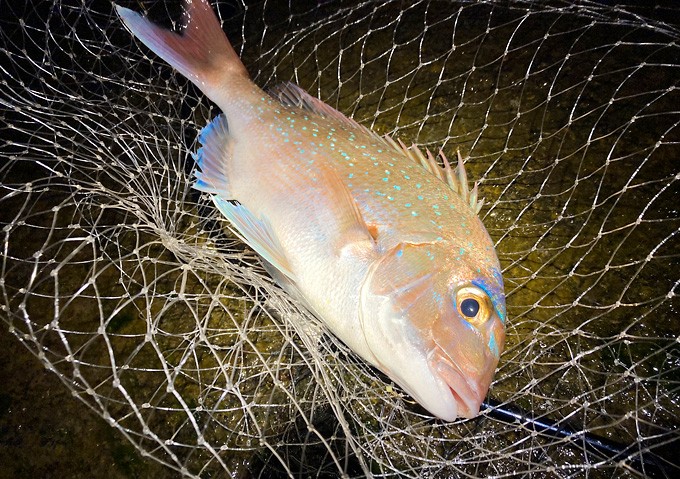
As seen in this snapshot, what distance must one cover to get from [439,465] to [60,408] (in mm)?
1974

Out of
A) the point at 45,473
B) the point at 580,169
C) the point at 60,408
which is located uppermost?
the point at 580,169

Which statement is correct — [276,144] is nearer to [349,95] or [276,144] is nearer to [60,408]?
[349,95]

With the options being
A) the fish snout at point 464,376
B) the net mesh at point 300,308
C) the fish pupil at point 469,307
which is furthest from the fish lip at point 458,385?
the net mesh at point 300,308

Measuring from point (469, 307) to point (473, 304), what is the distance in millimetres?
21

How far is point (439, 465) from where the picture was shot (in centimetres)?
191

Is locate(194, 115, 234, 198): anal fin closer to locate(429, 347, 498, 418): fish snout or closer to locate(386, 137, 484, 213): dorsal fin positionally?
locate(386, 137, 484, 213): dorsal fin

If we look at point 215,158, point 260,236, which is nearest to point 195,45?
point 215,158

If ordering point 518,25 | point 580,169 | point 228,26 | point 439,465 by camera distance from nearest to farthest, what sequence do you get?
point 439,465 < point 580,169 < point 518,25 < point 228,26

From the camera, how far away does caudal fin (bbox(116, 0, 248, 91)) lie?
7.85ft

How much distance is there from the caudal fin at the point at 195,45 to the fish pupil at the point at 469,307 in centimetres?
187

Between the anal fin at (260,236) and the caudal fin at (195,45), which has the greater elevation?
the caudal fin at (195,45)

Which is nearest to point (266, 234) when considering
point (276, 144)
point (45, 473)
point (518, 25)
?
point (276, 144)

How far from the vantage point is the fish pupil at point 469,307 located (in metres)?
1.52

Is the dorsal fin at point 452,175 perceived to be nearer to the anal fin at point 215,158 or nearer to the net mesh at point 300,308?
the net mesh at point 300,308
